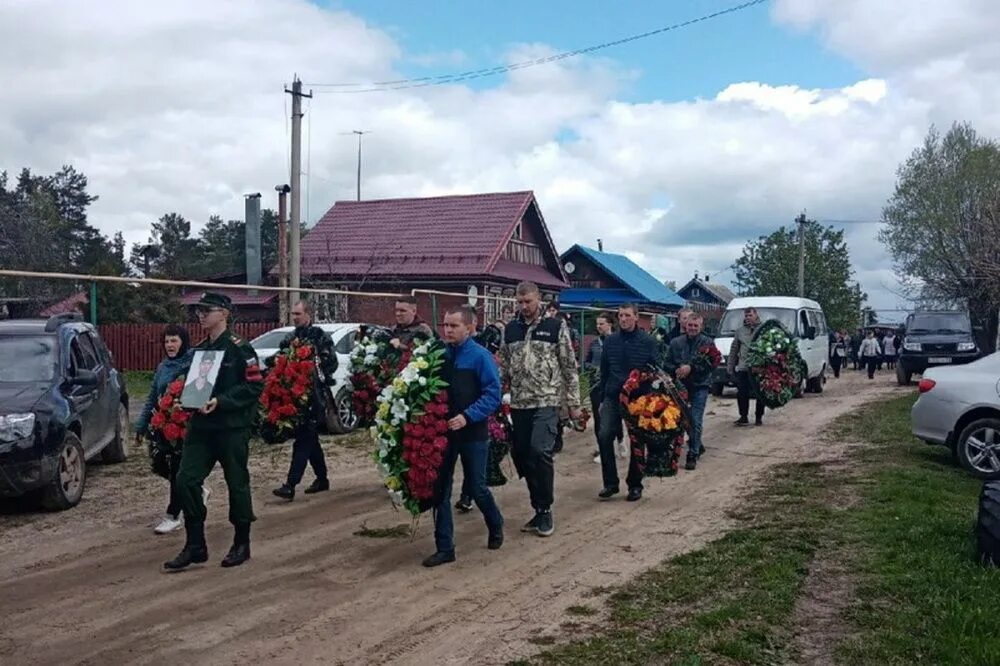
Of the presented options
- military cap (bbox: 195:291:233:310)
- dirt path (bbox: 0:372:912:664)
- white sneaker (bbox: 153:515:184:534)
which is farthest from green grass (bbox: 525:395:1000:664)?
white sneaker (bbox: 153:515:184:534)

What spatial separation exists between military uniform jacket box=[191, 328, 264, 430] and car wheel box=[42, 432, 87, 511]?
2816 mm

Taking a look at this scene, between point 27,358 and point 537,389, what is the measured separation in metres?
5.37

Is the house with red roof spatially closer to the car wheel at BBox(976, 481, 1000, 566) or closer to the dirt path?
the dirt path

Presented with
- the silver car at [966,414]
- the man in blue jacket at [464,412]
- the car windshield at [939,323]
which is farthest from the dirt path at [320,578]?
the car windshield at [939,323]

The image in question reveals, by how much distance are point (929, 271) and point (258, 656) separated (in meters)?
42.3

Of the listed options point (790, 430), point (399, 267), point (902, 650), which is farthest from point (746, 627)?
point (399, 267)

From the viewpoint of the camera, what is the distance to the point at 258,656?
5051 millimetres

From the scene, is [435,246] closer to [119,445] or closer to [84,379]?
[119,445]

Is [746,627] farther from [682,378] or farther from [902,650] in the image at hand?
[682,378]

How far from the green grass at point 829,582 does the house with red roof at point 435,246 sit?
70.7 feet

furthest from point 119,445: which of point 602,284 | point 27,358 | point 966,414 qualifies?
point 602,284

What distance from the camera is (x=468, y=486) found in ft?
24.2

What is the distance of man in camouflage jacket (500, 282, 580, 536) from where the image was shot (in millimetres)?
7832

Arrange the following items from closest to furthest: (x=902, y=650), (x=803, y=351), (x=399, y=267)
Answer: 1. (x=902, y=650)
2. (x=803, y=351)
3. (x=399, y=267)
